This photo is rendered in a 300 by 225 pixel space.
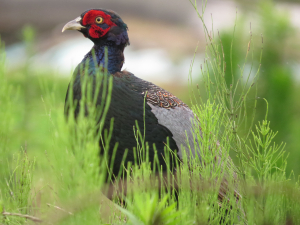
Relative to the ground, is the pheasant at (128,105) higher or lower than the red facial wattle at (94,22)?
lower

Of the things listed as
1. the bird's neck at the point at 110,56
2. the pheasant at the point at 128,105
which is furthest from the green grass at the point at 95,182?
the bird's neck at the point at 110,56

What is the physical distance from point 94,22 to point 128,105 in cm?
59

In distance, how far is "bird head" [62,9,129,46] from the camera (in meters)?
2.01

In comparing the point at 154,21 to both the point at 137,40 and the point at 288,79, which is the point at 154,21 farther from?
the point at 288,79

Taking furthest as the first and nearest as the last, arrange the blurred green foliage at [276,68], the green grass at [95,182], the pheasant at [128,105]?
the blurred green foliage at [276,68] → the pheasant at [128,105] → the green grass at [95,182]

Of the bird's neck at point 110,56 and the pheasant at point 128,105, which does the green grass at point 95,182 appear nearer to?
the pheasant at point 128,105

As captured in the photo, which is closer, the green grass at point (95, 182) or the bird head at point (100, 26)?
the green grass at point (95, 182)

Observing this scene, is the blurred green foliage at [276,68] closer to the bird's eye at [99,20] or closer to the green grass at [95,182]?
the bird's eye at [99,20]

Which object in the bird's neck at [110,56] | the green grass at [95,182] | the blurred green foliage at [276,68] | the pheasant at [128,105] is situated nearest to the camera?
the green grass at [95,182]

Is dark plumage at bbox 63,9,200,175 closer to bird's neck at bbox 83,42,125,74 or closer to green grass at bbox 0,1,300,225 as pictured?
bird's neck at bbox 83,42,125,74

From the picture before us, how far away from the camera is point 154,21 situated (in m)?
8.36

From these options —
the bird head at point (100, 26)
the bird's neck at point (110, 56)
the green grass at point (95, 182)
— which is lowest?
the green grass at point (95, 182)

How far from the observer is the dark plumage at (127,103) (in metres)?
1.79

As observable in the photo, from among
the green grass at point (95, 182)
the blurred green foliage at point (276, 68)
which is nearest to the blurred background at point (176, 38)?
the blurred green foliage at point (276, 68)
